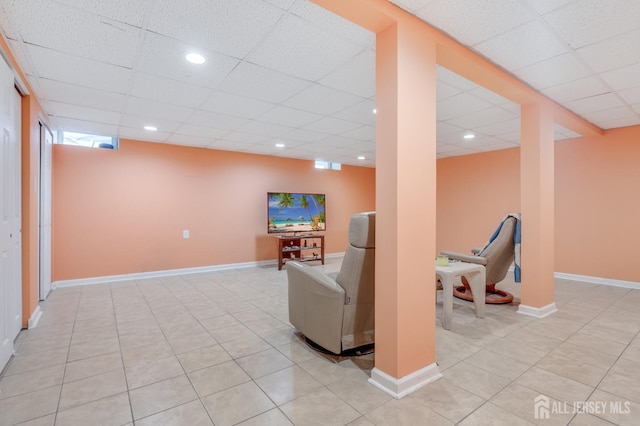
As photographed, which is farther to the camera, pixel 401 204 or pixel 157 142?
pixel 157 142

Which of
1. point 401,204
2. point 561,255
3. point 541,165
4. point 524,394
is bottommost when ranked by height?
point 524,394

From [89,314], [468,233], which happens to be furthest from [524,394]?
[468,233]

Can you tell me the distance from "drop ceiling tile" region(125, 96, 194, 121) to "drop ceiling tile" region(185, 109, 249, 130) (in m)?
0.10

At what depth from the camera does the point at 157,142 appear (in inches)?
213

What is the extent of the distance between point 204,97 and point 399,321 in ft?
9.71

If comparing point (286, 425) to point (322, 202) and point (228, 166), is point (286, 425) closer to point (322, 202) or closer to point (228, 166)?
point (228, 166)

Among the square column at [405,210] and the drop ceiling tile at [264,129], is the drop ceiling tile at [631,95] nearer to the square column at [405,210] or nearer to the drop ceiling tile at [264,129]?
the square column at [405,210]

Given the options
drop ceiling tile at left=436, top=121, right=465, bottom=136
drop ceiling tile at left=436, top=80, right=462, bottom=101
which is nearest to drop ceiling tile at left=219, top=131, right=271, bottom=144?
drop ceiling tile at left=436, top=121, right=465, bottom=136

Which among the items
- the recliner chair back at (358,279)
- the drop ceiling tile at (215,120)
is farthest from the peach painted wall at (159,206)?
the recliner chair back at (358,279)

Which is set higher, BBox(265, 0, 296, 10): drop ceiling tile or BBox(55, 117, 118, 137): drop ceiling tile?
BBox(265, 0, 296, 10): drop ceiling tile

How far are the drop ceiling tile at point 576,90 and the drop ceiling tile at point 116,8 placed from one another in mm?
3688

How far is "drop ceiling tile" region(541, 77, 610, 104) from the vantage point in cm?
299

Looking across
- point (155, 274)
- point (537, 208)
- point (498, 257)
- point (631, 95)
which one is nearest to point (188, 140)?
point (155, 274)

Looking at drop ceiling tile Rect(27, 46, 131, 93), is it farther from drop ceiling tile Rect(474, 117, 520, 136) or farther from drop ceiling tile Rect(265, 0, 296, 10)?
drop ceiling tile Rect(474, 117, 520, 136)
